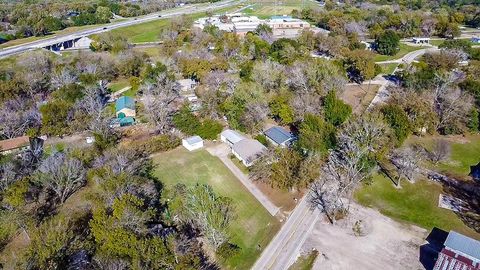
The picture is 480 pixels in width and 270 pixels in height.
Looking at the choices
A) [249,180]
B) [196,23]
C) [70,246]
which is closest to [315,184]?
[249,180]

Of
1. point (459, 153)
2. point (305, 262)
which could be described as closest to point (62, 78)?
point (305, 262)

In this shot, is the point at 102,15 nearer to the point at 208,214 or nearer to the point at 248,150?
the point at 248,150

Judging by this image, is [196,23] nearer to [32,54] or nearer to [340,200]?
[32,54]

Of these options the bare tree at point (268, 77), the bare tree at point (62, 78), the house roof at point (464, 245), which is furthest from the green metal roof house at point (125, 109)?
the house roof at point (464, 245)

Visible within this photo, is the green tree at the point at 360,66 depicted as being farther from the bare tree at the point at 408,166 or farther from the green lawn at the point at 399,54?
the bare tree at the point at 408,166

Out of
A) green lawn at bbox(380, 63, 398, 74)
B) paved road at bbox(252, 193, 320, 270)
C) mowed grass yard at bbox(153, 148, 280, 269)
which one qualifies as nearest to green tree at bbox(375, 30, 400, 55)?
green lawn at bbox(380, 63, 398, 74)
